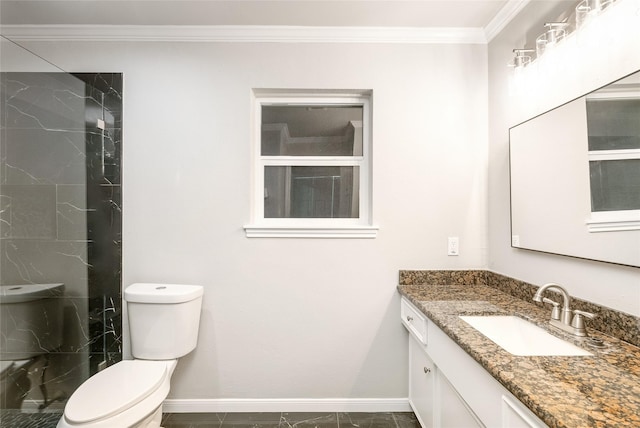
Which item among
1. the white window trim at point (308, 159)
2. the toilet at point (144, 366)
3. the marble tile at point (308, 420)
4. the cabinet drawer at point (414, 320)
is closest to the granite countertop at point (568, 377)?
the cabinet drawer at point (414, 320)

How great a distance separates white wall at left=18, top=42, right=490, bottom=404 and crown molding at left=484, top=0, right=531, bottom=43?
11 cm

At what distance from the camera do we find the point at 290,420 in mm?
1740

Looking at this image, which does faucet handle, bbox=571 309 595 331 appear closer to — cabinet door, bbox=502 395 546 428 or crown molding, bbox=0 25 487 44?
cabinet door, bbox=502 395 546 428

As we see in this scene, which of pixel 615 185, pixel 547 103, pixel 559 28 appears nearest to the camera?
pixel 615 185

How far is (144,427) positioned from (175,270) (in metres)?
0.80

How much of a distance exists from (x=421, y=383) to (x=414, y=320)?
0.35 m

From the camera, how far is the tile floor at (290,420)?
1703mm

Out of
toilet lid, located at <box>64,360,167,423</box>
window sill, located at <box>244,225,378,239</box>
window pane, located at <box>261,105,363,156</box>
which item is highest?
window pane, located at <box>261,105,363,156</box>

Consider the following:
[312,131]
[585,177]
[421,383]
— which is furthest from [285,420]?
[585,177]

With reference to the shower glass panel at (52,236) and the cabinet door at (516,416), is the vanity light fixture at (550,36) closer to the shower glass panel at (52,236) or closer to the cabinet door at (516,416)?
the cabinet door at (516,416)

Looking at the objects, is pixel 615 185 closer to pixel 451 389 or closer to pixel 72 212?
pixel 451 389

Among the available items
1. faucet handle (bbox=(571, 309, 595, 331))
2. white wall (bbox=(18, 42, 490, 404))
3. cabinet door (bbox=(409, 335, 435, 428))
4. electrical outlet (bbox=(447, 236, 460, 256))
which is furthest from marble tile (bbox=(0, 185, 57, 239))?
faucet handle (bbox=(571, 309, 595, 331))

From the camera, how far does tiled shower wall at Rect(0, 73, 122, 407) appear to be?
150 cm

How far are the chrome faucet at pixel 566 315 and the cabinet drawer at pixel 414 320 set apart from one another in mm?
513
